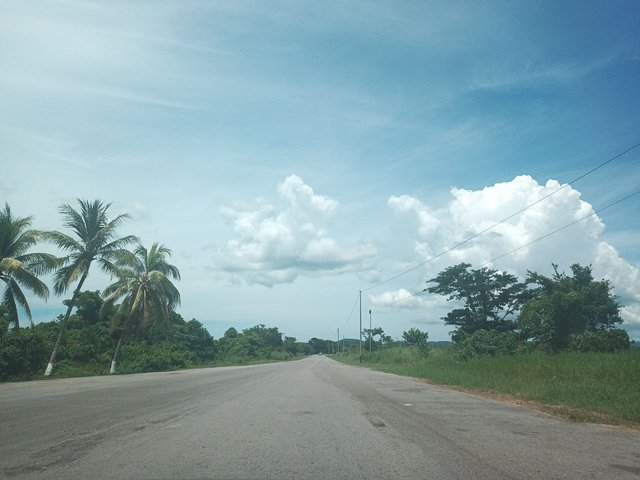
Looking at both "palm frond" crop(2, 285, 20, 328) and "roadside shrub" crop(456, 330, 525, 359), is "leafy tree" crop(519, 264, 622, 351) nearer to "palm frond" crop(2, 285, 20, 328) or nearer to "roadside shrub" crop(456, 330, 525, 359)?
"roadside shrub" crop(456, 330, 525, 359)

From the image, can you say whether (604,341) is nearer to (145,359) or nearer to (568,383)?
(568,383)

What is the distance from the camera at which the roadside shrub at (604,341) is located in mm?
22048

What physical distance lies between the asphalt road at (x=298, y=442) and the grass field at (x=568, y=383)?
53.3 inches

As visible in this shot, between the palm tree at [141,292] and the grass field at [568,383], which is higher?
the palm tree at [141,292]

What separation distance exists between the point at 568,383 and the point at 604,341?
11.3m

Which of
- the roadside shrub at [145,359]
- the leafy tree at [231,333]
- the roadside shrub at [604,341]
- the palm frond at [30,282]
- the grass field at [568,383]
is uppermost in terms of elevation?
the leafy tree at [231,333]

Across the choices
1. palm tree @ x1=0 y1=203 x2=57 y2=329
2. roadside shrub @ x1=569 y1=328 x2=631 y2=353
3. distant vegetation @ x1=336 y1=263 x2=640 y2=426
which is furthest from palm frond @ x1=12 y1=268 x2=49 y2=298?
roadside shrub @ x1=569 y1=328 x2=631 y2=353

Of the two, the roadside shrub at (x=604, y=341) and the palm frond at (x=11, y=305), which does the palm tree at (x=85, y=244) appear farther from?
the roadside shrub at (x=604, y=341)

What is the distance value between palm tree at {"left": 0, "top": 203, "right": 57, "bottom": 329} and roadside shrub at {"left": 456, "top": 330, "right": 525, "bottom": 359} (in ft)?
77.9

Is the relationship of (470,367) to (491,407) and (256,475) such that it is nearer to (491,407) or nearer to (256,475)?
(491,407)

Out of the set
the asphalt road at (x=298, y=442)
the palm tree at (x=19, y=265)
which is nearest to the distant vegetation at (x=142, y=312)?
the palm tree at (x=19, y=265)

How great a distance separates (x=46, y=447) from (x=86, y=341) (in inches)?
1166

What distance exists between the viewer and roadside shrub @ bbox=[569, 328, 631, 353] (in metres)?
22.0

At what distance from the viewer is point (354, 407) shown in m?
10.2
